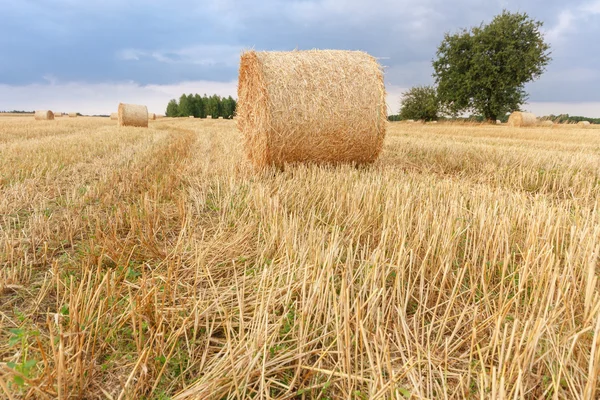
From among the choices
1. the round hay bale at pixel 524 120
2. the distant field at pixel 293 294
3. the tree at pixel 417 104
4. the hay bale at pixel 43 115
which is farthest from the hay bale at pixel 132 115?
the tree at pixel 417 104

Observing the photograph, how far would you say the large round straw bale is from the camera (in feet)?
17.7

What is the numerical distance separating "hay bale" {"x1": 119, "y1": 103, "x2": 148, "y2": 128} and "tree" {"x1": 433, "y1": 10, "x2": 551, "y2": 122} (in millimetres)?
22413

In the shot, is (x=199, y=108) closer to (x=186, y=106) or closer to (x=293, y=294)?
(x=186, y=106)

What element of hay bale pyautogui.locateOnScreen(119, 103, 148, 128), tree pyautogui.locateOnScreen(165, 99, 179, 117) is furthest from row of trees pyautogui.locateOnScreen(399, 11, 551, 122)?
tree pyautogui.locateOnScreen(165, 99, 179, 117)

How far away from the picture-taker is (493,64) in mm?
27891

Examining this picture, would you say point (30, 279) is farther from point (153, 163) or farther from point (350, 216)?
point (153, 163)

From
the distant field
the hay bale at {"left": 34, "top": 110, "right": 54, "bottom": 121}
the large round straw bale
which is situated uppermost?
the hay bale at {"left": 34, "top": 110, "right": 54, "bottom": 121}

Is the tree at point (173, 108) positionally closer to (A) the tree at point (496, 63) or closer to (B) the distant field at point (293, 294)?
(A) the tree at point (496, 63)

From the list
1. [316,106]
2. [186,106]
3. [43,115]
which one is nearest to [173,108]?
[186,106]

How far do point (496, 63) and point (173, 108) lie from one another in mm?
59469

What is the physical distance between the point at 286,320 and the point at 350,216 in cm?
143

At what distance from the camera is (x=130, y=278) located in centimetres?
234

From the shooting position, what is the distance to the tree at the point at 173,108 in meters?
71.4

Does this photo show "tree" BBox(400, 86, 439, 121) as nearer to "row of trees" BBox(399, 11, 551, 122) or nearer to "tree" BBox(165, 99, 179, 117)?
"row of trees" BBox(399, 11, 551, 122)
